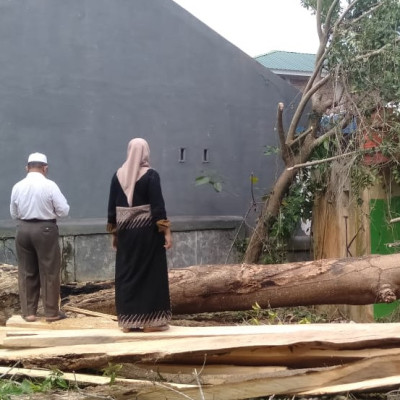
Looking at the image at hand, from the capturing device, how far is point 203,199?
11.0 metres

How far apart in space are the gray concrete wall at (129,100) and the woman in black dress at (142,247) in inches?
164

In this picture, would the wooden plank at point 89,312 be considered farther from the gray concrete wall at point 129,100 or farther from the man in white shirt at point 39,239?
the gray concrete wall at point 129,100

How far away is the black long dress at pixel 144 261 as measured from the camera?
6043 millimetres

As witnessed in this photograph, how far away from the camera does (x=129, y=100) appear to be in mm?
10516

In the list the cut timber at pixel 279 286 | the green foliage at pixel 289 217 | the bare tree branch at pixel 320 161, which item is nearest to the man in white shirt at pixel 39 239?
the cut timber at pixel 279 286

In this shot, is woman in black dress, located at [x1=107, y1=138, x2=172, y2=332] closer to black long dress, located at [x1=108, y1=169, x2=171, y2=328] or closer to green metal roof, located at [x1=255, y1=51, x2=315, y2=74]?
black long dress, located at [x1=108, y1=169, x2=171, y2=328]

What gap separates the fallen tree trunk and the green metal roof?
1389 centimetres

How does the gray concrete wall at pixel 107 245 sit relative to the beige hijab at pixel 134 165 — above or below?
below

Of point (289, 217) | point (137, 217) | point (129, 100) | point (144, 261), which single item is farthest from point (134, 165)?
point (129, 100)

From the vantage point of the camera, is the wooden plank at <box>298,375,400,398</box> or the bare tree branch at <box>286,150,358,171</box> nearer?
the wooden plank at <box>298,375,400,398</box>

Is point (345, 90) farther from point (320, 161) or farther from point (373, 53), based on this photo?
point (320, 161)

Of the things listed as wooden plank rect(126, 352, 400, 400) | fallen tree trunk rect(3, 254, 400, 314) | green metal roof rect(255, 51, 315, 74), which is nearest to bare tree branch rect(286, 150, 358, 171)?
fallen tree trunk rect(3, 254, 400, 314)

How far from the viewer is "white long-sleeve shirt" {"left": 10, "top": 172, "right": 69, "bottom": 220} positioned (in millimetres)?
7035

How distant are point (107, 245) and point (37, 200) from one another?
306 cm
